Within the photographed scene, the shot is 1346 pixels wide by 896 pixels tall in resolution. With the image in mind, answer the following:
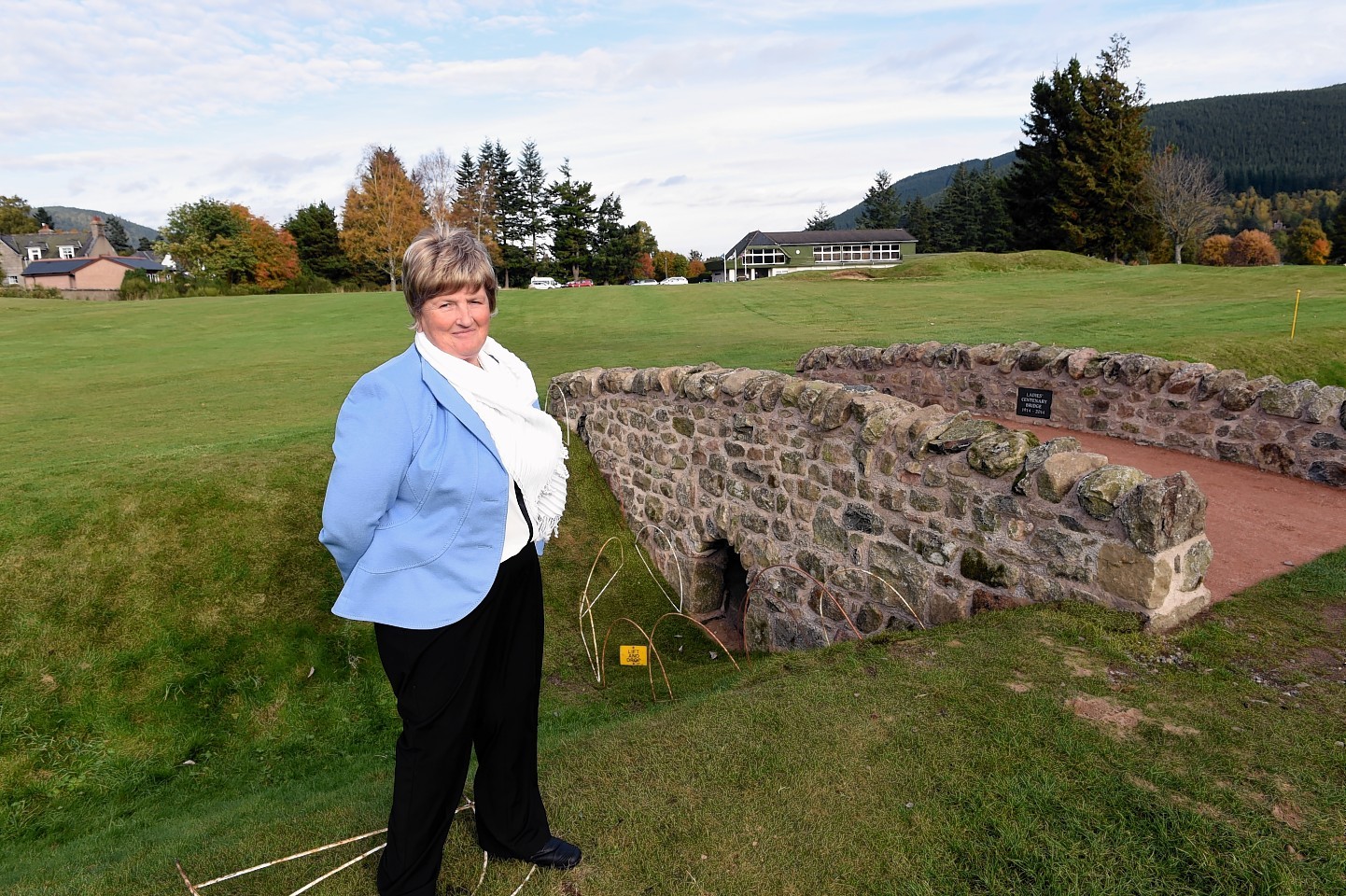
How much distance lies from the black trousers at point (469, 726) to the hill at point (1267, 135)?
140 metres

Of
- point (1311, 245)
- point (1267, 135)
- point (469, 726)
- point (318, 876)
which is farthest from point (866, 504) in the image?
point (1267, 135)

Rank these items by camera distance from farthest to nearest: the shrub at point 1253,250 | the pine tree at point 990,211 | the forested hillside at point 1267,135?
the forested hillside at point 1267,135 → the shrub at point 1253,250 → the pine tree at point 990,211

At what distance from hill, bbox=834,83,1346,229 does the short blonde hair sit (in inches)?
5502

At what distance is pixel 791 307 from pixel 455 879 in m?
28.9

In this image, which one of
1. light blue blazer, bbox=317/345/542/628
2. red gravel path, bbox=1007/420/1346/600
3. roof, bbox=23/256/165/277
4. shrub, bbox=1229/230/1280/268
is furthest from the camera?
shrub, bbox=1229/230/1280/268

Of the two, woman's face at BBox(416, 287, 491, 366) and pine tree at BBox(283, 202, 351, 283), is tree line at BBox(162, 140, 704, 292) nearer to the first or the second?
pine tree at BBox(283, 202, 351, 283)

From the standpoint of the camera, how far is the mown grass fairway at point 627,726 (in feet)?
9.89

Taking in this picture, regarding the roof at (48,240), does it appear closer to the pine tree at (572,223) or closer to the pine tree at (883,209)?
the pine tree at (572,223)

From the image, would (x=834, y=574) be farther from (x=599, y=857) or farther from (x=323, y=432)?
(x=323, y=432)

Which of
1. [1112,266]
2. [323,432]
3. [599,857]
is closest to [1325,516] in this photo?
[599,857]

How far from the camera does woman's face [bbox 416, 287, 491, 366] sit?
2.59 meters

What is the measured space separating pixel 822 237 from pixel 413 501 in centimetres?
9239

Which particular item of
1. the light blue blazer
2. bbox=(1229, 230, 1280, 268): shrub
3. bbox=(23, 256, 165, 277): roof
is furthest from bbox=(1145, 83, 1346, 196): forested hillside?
the light blue blazer

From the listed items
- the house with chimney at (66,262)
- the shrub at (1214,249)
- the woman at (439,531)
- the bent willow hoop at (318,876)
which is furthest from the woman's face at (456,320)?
the shrub at (1214,249)
